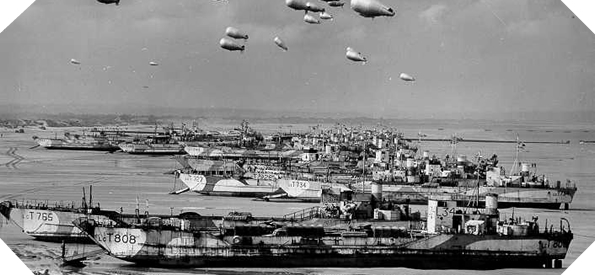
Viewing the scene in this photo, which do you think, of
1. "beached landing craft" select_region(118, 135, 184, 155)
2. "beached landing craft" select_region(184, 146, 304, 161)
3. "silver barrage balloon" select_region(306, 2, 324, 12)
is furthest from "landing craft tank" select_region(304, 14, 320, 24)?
"beached landing craft" select_region(118, 135, 184, 155)

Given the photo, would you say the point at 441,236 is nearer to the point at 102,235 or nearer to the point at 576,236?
the point at 576,236

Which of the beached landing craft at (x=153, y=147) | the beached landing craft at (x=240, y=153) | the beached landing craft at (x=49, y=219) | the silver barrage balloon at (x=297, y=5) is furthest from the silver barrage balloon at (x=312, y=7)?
the beached landing craft at (x=153, y=147)

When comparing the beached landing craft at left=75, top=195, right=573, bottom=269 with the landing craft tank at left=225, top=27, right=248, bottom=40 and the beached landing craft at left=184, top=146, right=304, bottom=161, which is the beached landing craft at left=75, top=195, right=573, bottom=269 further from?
the beached landing craft at left=184, top=146, right=304, bottom=161

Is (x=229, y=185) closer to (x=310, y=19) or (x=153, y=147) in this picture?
(x=310, y=19)

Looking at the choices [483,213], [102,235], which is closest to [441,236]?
[483,213]

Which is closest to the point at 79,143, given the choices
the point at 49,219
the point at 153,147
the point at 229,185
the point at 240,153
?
the point at 153,147

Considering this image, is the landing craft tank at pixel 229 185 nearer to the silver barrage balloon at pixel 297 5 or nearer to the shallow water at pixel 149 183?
the shallow water at pixel 149 183
